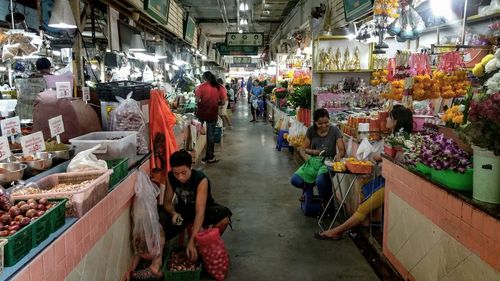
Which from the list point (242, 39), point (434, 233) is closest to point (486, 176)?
point (434, 233)

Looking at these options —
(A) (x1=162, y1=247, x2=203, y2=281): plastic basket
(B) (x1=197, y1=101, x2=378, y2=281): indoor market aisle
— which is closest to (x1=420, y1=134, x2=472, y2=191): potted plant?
(B) (x1=197, y1=101, x2=378, y2=281): indoor market aisle

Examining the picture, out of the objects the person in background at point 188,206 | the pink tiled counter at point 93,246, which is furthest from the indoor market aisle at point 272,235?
the pink tiled counter at point 93,246

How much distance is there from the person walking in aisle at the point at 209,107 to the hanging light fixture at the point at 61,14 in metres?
4.75

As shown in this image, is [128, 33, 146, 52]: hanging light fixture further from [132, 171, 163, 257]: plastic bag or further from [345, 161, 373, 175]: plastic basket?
[345, 161, 373, 175]: plastic basket

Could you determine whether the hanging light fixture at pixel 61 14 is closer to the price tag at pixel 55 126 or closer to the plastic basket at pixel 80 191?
the price tag at pixel 55 126

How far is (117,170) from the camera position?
333 centimetres

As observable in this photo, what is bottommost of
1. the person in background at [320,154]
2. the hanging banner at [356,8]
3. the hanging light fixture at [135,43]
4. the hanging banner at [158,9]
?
the person in background at [320,154]

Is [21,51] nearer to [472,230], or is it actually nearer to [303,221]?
[303,221]

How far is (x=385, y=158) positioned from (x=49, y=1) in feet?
16.2

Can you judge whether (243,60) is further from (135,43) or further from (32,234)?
(32,234)

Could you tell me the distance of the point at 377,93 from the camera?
7.38 metres

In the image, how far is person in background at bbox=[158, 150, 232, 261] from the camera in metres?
3.79

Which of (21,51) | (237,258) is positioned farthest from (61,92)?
(237,258)

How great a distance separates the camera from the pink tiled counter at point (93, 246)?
2.07 metres
